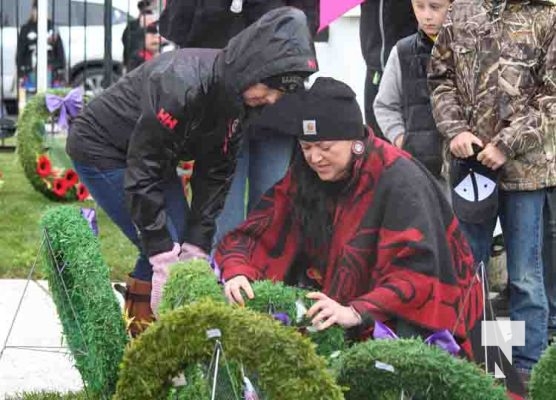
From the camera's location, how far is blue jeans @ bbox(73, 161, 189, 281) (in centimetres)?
461

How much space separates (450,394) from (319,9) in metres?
3.02

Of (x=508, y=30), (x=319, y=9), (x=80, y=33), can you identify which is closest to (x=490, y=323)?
(x=508, y=30)

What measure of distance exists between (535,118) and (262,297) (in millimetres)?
1409

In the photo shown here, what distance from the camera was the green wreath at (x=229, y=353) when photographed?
2727mm

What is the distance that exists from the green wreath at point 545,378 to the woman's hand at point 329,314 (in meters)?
0.56

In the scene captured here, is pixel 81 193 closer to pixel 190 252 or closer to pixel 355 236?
pixel 190 252

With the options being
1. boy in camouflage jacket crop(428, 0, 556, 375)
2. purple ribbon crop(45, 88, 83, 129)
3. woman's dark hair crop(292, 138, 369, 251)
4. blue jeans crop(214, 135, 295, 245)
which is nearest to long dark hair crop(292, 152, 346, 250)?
woman's dark hair crop(292, 138, 369, 251)

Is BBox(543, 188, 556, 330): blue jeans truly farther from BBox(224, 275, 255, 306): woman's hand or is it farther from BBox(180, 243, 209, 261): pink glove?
BBox(224, 275, 255, 306): woman's hand

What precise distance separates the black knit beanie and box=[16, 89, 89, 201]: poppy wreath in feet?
15.8

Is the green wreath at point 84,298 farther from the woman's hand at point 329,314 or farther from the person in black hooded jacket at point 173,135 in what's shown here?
the woman's hand at point 329,314

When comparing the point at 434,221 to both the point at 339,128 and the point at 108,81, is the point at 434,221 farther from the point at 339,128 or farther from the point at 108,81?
the point at 108,81

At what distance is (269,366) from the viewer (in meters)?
2.74
